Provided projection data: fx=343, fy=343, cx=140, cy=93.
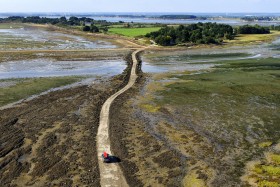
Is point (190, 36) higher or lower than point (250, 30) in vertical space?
lower

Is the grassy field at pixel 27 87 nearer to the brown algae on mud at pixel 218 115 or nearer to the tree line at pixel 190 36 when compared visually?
the brown algae on mud at pixel 218 115

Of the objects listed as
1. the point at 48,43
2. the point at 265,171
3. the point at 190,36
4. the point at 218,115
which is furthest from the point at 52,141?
the point at 190,36

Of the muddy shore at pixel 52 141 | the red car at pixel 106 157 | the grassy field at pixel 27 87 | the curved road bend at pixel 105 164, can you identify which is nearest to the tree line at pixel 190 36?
the grassy field at pixel 27 87

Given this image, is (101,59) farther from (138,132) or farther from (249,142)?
(249,142)

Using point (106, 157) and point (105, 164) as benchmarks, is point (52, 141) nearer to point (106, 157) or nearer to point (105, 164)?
point (106, 157)

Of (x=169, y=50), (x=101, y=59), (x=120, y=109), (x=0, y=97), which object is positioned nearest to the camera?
(x=120, y=109)

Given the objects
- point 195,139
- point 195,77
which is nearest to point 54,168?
point 195,139
